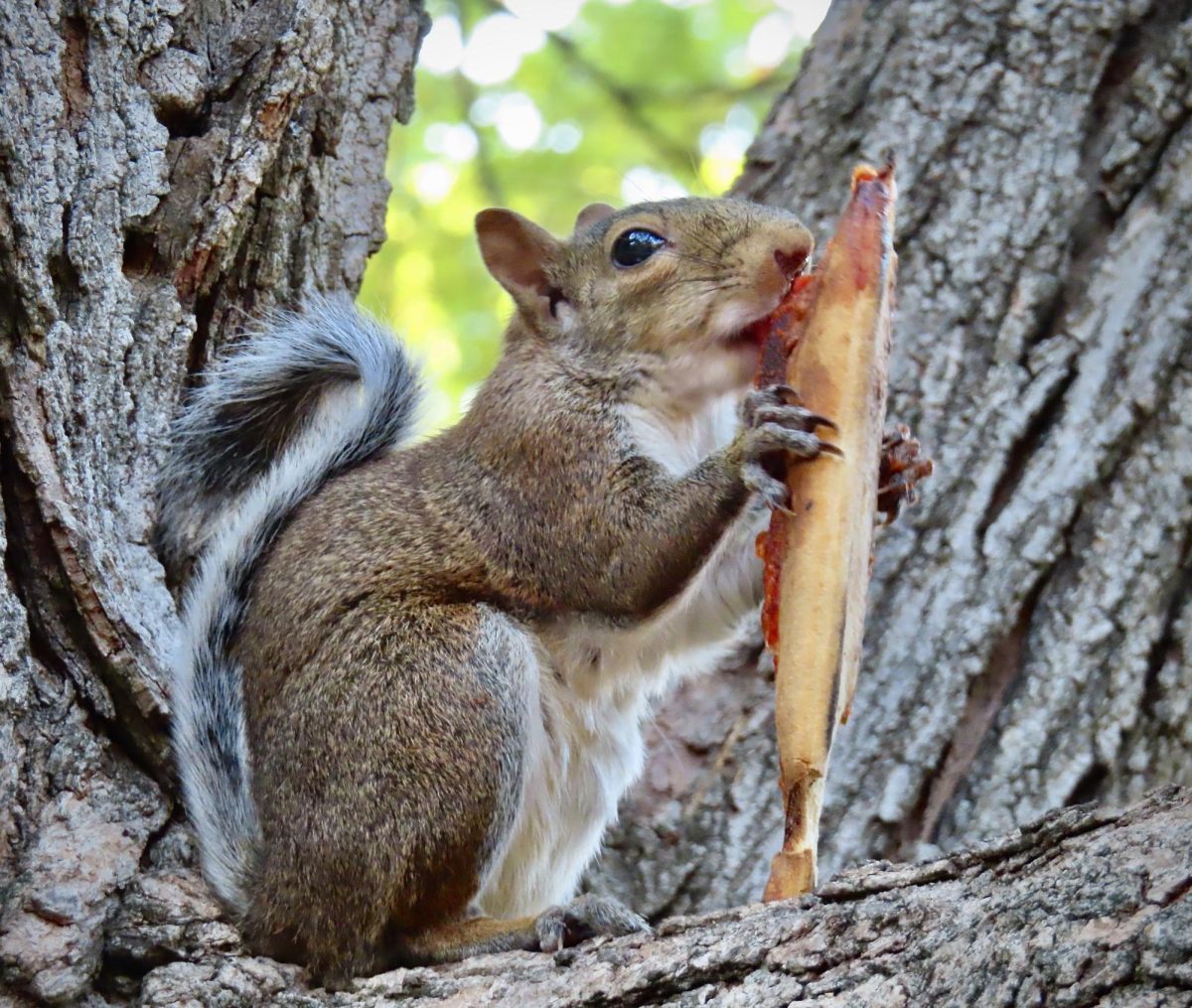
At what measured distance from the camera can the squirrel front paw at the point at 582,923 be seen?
2.25m

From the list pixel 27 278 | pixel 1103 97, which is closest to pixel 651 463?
pixel 27 278

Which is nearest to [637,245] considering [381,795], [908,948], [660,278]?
[660,278]

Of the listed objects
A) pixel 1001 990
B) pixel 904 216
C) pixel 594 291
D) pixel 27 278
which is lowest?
pixel 1001 990

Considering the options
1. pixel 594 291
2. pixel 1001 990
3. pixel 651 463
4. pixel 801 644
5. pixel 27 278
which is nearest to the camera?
pixel 1001 990

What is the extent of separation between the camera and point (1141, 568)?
10.1 feet

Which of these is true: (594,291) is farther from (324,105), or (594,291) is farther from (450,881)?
(450,881)

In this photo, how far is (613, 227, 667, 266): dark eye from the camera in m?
2.96

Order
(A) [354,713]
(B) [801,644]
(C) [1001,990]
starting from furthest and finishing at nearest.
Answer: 1. (A) [354,713]
2. (B) [801,644]
3. (C) [1001,990]

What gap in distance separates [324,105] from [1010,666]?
6.22 feet

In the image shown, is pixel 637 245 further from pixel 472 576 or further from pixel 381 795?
pixel 381 795

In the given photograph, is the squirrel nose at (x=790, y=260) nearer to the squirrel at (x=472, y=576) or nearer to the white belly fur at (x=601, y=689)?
the squirrel at (x=472, y=576)

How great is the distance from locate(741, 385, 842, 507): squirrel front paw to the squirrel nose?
0.38m

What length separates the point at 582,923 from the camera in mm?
2281

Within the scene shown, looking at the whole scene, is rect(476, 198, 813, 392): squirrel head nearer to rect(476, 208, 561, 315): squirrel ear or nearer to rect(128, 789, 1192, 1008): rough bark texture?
rect(476, 208, 561, 315): squirrel ear
